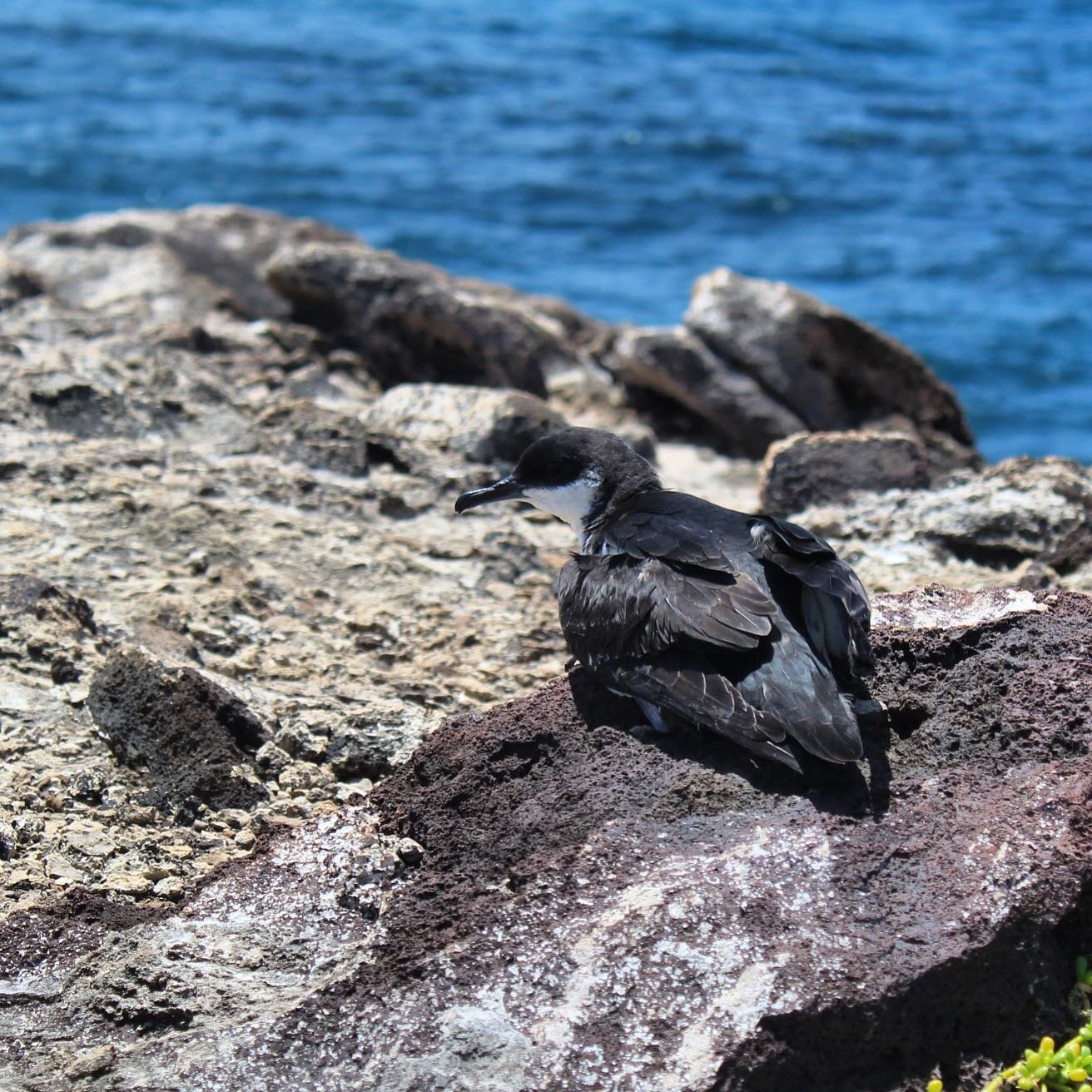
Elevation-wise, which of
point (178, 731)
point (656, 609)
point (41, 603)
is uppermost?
point (656, 609)

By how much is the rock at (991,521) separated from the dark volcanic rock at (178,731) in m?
3.18

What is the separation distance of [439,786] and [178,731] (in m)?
1.08

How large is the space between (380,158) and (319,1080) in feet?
59.4

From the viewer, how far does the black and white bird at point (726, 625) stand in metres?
4.02

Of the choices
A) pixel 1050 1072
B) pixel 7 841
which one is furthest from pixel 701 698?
pixel 7 841

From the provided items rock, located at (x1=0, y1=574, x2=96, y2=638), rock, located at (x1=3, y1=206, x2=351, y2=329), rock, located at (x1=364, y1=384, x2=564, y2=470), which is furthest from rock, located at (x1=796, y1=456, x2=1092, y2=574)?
rock, located at (x1=3, y1=206, x2=351, y2=329)

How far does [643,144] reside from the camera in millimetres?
20359

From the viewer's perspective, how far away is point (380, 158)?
20.4m

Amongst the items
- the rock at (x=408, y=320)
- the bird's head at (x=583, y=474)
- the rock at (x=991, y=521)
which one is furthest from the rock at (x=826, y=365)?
the bird's head at (x=583, y=474)

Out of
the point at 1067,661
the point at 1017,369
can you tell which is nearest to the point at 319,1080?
the point at 1067,661

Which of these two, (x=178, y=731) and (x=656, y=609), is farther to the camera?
(x=178, y=731)

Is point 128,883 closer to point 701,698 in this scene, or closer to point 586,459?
point 701,698

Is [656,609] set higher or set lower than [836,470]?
higher

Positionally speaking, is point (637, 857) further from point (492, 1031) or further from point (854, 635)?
point (854, 635)
